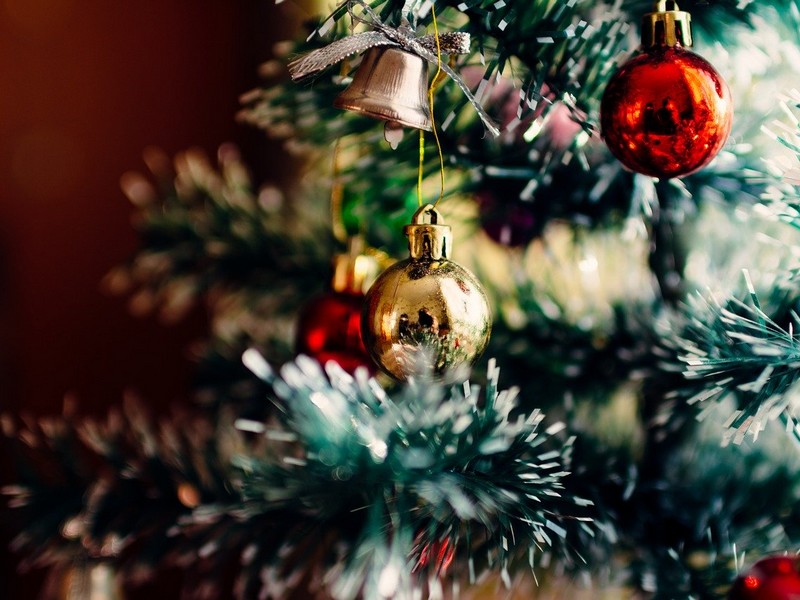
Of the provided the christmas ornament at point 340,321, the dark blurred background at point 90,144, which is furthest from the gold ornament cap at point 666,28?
the dark blurred background at point 90,144

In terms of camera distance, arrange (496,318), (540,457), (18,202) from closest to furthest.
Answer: (540,457) → (496,318) → (18,202)

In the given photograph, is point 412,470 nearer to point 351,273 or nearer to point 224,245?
point 351,273

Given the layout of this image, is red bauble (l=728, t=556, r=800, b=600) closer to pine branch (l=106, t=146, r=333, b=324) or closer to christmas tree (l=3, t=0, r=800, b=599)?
christmas tree (l=3, t=0, r=800, b=599)

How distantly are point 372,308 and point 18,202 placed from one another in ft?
2.51

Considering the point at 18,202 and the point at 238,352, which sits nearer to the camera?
the point at 238,352

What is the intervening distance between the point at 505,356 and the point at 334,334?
4.8 inches

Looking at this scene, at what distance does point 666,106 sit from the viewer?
0.33m

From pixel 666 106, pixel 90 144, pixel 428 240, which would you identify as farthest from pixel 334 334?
pixel 90 144

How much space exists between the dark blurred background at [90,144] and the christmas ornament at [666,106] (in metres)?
0.66

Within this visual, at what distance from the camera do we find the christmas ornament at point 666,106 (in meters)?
0.33

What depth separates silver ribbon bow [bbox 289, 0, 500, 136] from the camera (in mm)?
323

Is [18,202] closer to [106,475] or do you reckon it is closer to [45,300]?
[45,300]

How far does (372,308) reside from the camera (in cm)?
34

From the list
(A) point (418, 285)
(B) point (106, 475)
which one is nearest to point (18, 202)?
(B) point (106, 475)
